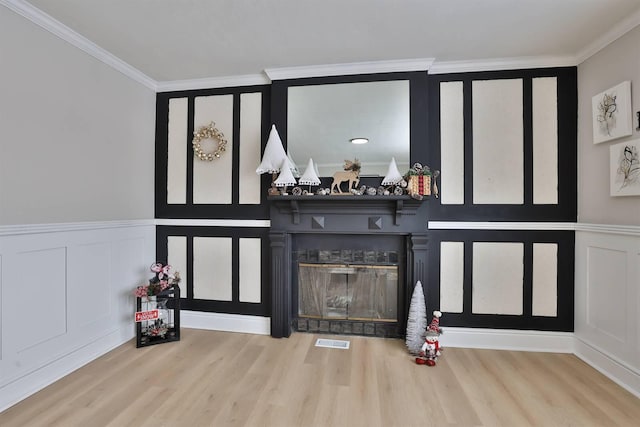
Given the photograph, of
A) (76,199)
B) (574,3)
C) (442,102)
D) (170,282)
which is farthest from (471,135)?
(76,199)

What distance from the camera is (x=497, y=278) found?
255 centimetres

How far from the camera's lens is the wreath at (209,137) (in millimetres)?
2883

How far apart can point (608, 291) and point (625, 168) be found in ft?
2.88

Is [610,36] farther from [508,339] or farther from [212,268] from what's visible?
[212,268]

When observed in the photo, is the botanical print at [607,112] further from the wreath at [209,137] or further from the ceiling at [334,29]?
the wreath at [209,137]

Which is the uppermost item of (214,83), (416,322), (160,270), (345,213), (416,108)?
(214,83)

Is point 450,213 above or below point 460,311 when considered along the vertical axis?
above

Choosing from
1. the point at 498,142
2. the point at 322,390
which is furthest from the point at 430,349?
the point at 498,142

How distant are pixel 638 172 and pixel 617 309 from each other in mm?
950

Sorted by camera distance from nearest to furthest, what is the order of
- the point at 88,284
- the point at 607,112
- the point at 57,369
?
the point at 57,369
the point at 607,112
the point at 88,284

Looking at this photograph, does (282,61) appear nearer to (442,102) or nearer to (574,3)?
(442,102)

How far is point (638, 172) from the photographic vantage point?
1917 mm

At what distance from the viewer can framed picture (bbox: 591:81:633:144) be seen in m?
2.00

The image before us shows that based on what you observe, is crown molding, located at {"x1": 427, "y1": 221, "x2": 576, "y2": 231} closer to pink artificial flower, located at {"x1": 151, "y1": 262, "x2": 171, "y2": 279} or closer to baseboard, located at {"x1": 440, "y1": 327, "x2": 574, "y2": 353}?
baseboard, located at {"x1": 440, "y1": 327, "x2": 574, "y2": 353}
